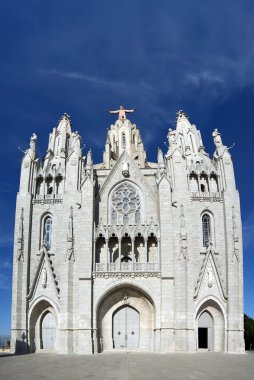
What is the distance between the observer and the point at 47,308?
109 ft

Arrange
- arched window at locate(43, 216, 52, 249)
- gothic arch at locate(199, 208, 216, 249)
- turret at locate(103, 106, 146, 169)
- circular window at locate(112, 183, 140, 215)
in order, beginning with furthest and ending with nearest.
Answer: turret at locate(103, 106, 146, 169) → circular window at locate(112, 183, 140, 215) → arched window at locate(43, 216, 52, 249) → gothic arch at locate(199, 208, 216, 249)

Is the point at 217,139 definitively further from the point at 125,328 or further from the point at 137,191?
the point at 125,328

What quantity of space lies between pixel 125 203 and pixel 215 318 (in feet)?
40.6

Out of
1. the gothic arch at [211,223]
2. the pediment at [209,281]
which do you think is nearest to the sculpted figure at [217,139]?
the gothic arch at [211,223]

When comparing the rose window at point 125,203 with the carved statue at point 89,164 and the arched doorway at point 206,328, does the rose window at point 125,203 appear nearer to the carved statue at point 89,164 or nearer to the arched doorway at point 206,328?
the carved statue at point 89,164

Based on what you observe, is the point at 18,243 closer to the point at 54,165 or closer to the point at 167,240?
the point at 54,165

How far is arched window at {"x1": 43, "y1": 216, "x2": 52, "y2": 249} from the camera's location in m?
35.1

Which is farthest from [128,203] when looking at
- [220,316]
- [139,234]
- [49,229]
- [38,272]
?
[220,316]

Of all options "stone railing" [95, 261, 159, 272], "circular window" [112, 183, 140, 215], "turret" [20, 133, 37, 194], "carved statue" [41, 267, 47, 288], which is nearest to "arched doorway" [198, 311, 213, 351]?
"stone railing" [95, 261, 159, 272]

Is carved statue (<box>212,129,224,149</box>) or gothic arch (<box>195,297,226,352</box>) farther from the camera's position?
carved statue (<box>212,129,224,149</box>)

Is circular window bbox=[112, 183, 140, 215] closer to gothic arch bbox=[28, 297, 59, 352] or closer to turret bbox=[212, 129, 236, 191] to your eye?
turret bbox=[212, 129, 236, 191]

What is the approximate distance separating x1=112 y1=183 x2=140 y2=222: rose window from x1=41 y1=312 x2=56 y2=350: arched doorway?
32.2ft

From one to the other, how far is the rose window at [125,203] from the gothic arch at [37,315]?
8976mm

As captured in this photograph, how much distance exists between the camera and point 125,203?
36531 mm
